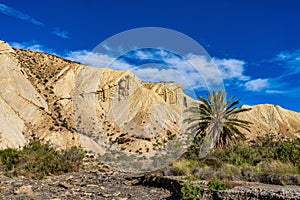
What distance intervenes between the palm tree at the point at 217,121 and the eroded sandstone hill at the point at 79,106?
10.3m

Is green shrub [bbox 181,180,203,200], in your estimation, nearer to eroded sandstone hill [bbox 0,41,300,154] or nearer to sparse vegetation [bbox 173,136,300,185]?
sparse vegetation [bbox 173,136,300,185]

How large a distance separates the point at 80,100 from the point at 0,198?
1467 inches

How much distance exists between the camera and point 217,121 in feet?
68.2

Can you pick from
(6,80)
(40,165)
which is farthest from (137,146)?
(40,165)

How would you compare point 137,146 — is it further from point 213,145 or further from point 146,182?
point 146,182

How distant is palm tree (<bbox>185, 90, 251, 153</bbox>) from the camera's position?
20.4m

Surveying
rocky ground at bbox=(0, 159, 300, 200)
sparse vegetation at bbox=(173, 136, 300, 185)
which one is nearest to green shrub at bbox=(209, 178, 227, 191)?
rocky ground at bbox=(0, 159, 300, 200)

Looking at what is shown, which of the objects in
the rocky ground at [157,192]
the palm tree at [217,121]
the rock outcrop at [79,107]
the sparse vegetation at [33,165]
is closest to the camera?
the rocky ground at [157,192]

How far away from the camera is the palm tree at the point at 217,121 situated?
66.8 ft

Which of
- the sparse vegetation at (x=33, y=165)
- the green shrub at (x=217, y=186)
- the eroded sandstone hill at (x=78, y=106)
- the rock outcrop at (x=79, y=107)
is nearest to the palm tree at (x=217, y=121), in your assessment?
the sparse vegetation at (x=33, y=165)

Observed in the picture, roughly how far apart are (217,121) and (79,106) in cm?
2666

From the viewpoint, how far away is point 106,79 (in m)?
52.8

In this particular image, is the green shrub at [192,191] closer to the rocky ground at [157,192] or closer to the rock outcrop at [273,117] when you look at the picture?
the rocky ground at [157,192]

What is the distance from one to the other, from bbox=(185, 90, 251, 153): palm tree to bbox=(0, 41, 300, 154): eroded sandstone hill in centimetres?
1033
